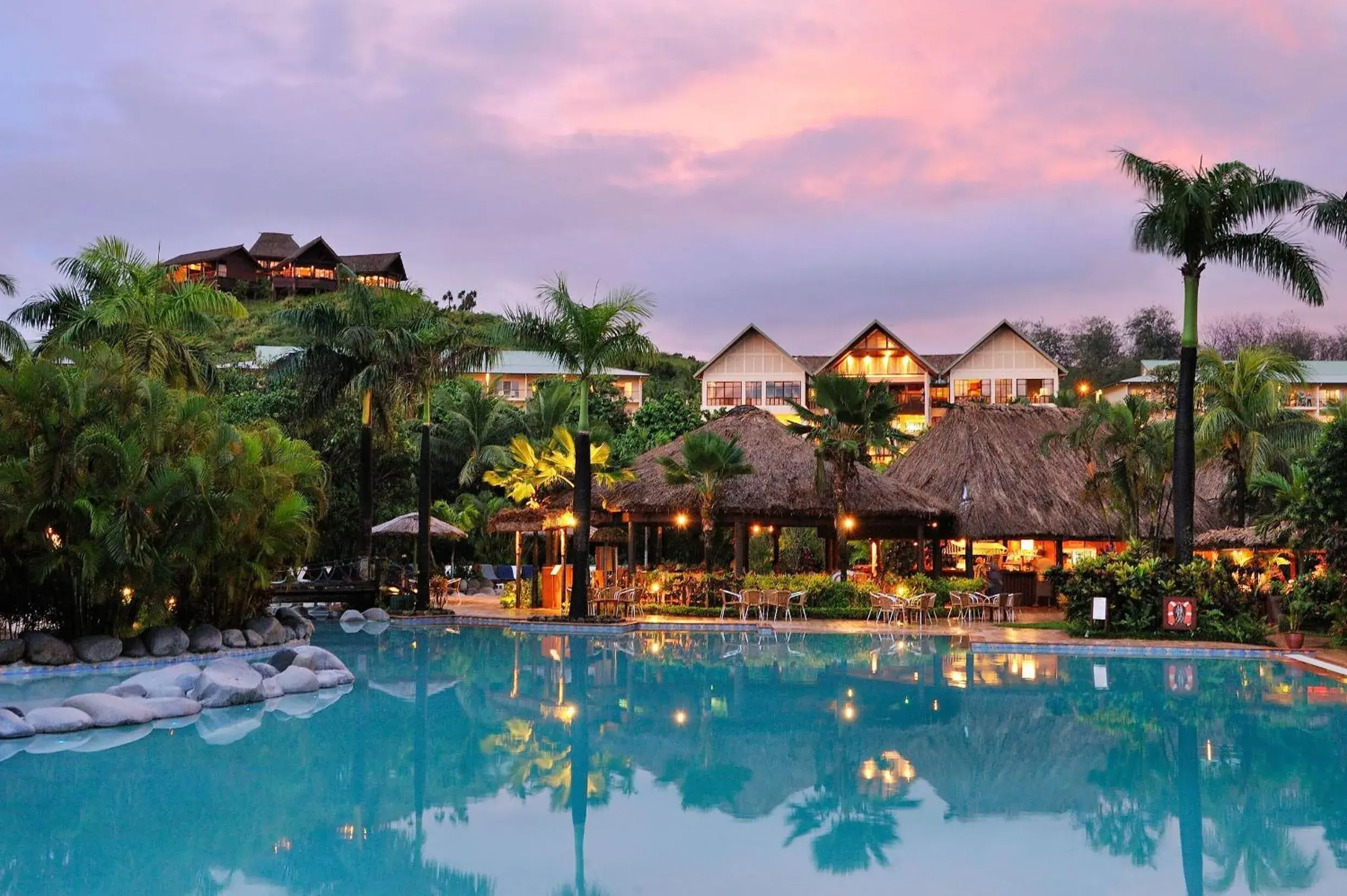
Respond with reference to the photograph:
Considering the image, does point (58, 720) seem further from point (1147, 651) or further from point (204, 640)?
point (1147, 651)

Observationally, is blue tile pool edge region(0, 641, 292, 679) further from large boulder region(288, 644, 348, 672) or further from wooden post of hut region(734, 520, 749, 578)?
wooden post of hut region(734, 520, 749, 578)

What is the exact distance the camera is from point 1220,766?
35.5 feet

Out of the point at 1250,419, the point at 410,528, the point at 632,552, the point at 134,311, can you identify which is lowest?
the point at 632,552

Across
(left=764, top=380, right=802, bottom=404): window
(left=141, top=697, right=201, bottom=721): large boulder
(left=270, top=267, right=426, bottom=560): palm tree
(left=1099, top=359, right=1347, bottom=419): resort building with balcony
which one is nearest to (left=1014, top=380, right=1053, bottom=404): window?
(left=1099, top=359, right=1347, bottom=419): resort building with balcony

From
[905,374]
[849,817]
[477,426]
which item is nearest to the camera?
[849,817]

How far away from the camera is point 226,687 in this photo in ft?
44.1

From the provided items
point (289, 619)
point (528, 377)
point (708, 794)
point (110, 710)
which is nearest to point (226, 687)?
point (110, 710)

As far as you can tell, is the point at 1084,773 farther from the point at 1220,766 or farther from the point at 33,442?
the point at 33,442

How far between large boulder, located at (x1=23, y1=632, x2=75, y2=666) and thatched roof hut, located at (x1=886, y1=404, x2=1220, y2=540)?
20.0 meters

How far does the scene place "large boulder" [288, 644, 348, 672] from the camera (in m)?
15.5

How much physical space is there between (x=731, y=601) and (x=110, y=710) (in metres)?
15.6

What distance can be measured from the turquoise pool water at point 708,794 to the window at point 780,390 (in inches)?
1712

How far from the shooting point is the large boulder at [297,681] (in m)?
14.5

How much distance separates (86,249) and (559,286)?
27.4 feet
